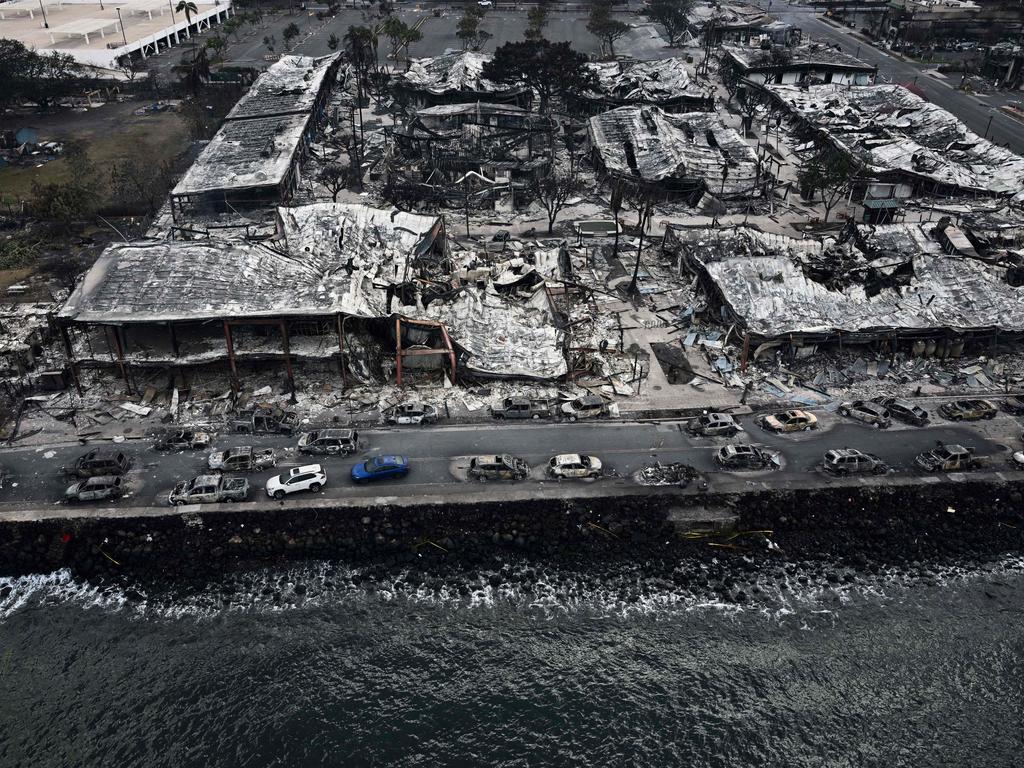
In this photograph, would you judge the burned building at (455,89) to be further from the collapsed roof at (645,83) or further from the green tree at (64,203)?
the green tree at (64,203)

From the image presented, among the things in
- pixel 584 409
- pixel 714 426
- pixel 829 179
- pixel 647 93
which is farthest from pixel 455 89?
pixel 714 426

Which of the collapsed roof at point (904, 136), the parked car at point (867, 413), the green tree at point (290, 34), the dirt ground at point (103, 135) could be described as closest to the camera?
the parked car at point (867, 413)

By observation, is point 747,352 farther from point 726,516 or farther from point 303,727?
point 303,727

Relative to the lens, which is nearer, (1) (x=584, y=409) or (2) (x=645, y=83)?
(1) (x=584, y=409)

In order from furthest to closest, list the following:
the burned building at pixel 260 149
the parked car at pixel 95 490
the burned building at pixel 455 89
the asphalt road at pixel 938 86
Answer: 1. the burned building at pixel 455 89
2. the asphalt road at pixel 938 86
3. the burned building at pixel 260 149
4. the parked car at pixel 95 490

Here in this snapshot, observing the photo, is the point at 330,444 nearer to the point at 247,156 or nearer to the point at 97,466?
the point at 97,466

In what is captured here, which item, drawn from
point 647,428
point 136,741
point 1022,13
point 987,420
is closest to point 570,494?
point 647,428

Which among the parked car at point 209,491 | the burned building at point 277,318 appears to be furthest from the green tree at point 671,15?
the parked car at point 209,491
